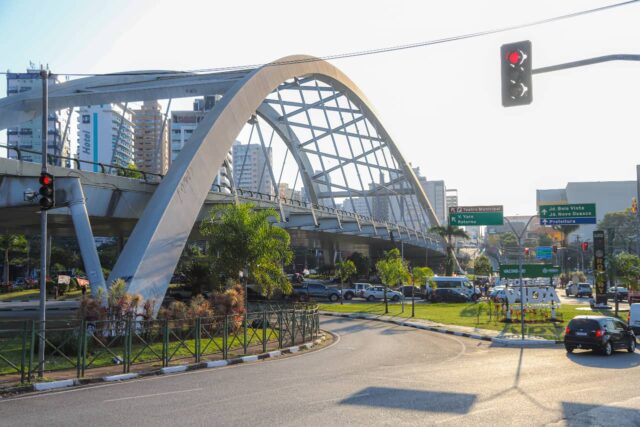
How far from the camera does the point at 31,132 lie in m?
134

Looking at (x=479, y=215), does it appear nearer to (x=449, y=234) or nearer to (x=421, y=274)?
(x=421, y=274)

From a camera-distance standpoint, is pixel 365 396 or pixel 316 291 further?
pixel 316 291

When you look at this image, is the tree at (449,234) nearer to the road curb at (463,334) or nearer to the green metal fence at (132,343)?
the road curb at (463,334)

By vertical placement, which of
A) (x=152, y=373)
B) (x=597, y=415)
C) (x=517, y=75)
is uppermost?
(x=517, y=75)

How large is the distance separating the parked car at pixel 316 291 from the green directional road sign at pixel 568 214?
65.1ft

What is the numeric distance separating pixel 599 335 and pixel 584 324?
66 cm

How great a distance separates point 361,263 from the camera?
89438 millimetres

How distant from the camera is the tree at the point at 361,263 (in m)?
88.9

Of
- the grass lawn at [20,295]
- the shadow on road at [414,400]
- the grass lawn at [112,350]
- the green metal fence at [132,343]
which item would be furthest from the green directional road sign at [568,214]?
the grass lawn at [20,295]

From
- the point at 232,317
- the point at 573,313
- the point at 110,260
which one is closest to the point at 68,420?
the point at 232,317

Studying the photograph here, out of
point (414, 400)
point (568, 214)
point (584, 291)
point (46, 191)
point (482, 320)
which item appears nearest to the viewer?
point (414, 400)

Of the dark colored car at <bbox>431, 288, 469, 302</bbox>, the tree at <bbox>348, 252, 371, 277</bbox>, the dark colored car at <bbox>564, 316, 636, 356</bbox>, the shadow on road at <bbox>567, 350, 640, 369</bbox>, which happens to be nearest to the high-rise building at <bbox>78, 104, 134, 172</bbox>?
the tree at <bbox>348, 252, 371, 277</bbox>

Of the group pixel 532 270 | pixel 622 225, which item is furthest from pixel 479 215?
pixel 622 225

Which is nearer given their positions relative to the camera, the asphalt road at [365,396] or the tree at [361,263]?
the asphalt road at [365,396]
